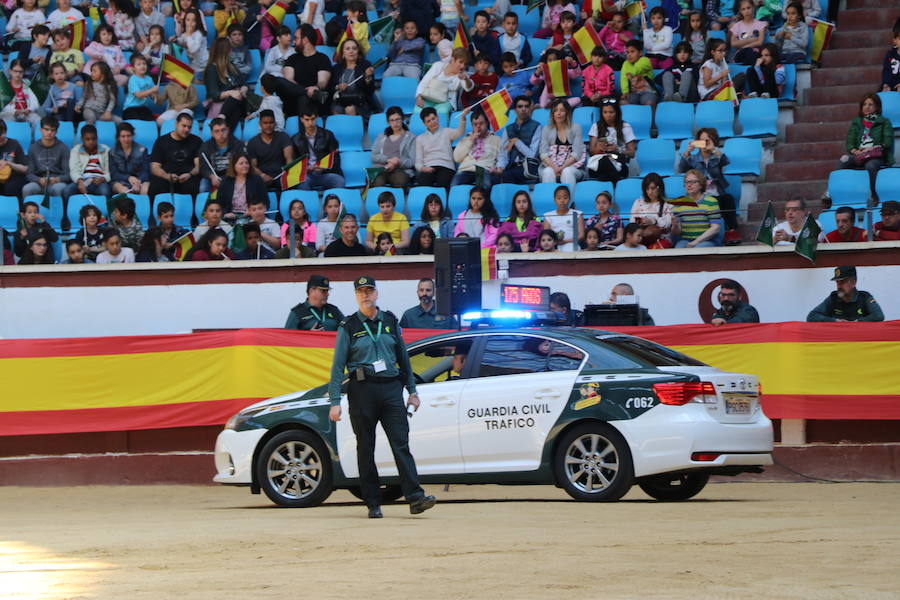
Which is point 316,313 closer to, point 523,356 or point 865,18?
point 523,356

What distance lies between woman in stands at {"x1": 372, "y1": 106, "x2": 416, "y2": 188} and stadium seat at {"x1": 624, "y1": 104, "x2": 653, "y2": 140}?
3082mm

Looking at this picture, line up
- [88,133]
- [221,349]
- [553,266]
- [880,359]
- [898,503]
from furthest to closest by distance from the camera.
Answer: [88,133] < [553,266] < [221,349] < [880,359] < [898,503]

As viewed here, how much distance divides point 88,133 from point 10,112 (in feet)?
8.77

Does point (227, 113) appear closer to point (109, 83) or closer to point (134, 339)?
point (109, 83)

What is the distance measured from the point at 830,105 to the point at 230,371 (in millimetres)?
10012

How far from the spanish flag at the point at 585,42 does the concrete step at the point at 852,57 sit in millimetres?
3460

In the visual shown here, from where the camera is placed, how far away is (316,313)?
1898 centimetres

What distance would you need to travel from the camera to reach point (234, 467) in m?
15.1

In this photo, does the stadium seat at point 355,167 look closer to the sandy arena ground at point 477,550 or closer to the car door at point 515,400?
the sandy arena ground at point 477,550

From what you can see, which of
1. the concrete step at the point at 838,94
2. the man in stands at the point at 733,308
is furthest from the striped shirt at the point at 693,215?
the concrete step at the point at 838,94

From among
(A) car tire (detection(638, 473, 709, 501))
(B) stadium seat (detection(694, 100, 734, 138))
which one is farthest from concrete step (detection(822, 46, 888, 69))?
(A) car tire (detection(638, 473, 709, 501))

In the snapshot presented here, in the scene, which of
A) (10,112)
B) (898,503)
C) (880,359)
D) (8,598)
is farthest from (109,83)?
(8,598)

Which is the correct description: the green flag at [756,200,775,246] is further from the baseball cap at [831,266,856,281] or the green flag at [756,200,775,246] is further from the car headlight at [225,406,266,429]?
the car headlight at [225,406,266,429]

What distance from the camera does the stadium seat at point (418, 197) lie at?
72.5ft
